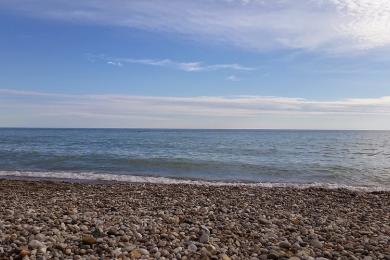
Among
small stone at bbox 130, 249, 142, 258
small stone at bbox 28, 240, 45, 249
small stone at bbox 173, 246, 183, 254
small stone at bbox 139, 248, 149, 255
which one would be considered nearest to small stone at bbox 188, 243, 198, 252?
small stone at bbox 173, 246, 183, 254

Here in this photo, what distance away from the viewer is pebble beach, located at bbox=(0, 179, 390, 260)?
22.5ft

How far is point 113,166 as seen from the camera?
27.3 meters

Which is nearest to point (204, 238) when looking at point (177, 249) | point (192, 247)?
point (192, 247)

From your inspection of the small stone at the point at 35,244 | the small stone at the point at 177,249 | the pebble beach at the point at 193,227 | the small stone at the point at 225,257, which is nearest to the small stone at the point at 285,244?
the pebble beach at the point at 193,227

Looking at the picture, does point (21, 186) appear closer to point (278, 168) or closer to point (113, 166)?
point (113, 166)

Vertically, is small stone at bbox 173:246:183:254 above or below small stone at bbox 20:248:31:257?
below

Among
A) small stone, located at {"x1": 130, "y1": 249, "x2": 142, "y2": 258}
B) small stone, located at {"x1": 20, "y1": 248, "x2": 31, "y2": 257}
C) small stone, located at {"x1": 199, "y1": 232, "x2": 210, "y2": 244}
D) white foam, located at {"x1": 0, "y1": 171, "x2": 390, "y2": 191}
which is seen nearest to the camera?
small stone, located at {"x1": 20, "y1": 248, "x2": 31, "y2": 257}

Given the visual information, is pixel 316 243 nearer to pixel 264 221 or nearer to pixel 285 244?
pixel 285 244

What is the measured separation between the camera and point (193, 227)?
848cm

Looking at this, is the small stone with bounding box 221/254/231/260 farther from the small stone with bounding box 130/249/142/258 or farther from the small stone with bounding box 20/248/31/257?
the small stone with bounding box 20/248/31/257

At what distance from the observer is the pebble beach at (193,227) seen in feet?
22.5

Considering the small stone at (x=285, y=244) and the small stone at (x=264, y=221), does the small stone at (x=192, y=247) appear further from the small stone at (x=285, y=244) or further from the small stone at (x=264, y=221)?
the small stone at (x=264, y=221)

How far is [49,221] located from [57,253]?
2.29 m

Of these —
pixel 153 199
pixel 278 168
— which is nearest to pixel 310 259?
pixel 153 199
